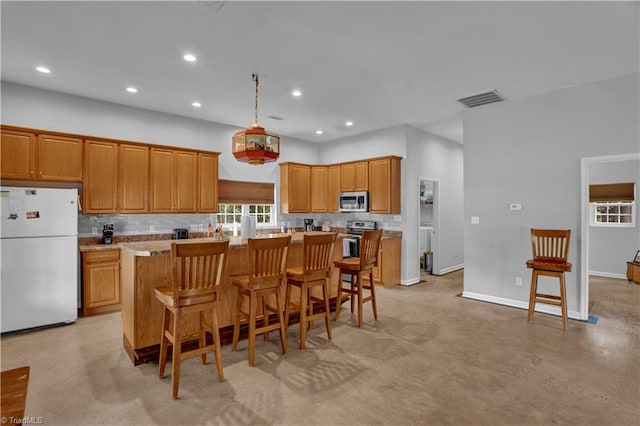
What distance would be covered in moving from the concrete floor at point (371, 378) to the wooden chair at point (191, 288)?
305 mm

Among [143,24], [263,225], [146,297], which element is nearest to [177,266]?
[146,297]

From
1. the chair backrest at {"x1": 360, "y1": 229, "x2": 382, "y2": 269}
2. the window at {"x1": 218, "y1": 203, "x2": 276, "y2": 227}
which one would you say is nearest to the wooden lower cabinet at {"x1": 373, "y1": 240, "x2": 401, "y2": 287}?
the chair backrest at {"x1": 360, "y1": 229, "x2": 382, "y2": 269}

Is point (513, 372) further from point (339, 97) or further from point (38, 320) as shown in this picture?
point (38, 320)

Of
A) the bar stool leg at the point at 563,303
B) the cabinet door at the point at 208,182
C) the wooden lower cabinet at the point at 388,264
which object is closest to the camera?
the bar stool leg at the point at 563,303

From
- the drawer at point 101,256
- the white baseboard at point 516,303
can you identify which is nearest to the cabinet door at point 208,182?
the drawer at point 101,256

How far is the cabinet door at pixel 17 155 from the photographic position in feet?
12.8

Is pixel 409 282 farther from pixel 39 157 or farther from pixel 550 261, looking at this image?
pixel 39 157

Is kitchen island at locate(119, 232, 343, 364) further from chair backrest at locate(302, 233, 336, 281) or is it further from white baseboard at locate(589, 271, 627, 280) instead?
white baseboard at locate(589, 271, 627, 280)

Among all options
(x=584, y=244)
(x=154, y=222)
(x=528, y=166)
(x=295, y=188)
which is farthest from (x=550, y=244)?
(x=154, y=222)

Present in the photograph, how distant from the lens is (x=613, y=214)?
6.80m

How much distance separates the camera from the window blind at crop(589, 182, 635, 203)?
21.1 feet

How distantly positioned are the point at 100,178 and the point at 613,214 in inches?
377

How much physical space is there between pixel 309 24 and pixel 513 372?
11.7ft

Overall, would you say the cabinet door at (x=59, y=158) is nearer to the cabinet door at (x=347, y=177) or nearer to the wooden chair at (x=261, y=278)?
the wooden chair at (x=261, y=278)
